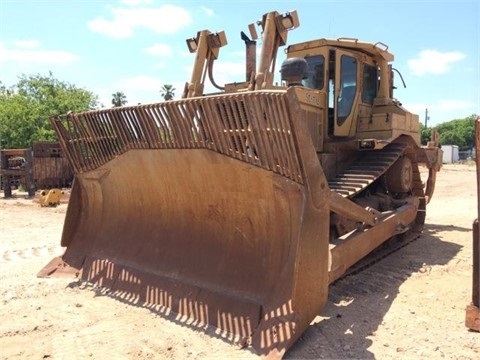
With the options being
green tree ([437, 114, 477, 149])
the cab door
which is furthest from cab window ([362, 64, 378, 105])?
green tree ([437, 114, 477, 149])

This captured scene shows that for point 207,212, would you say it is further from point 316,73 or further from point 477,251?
point 316,73

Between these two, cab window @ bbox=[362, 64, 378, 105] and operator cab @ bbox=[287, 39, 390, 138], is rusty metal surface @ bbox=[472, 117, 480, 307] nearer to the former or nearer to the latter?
operator cab @ bbox=[287, 39, 390, 138]

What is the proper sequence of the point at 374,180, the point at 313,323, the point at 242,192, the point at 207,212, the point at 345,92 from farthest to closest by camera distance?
the point at 345,92
the point at 374,180
the point at 207,212
the point at 242,192
the point at 313,323

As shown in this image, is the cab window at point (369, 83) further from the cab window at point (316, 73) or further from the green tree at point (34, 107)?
the green tree at point (34, 107)

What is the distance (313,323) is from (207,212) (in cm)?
135

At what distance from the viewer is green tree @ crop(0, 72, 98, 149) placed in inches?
971

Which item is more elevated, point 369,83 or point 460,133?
point 460,133

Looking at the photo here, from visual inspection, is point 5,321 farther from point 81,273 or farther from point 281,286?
point 281,286

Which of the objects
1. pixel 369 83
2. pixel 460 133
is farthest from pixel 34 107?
pixel 460 133

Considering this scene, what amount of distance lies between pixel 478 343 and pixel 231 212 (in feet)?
7.02

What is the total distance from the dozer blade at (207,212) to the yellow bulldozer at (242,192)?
0.04ft

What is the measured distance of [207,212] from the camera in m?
4.23

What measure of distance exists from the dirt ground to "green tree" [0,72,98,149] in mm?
18986

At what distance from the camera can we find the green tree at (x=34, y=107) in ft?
80.9
